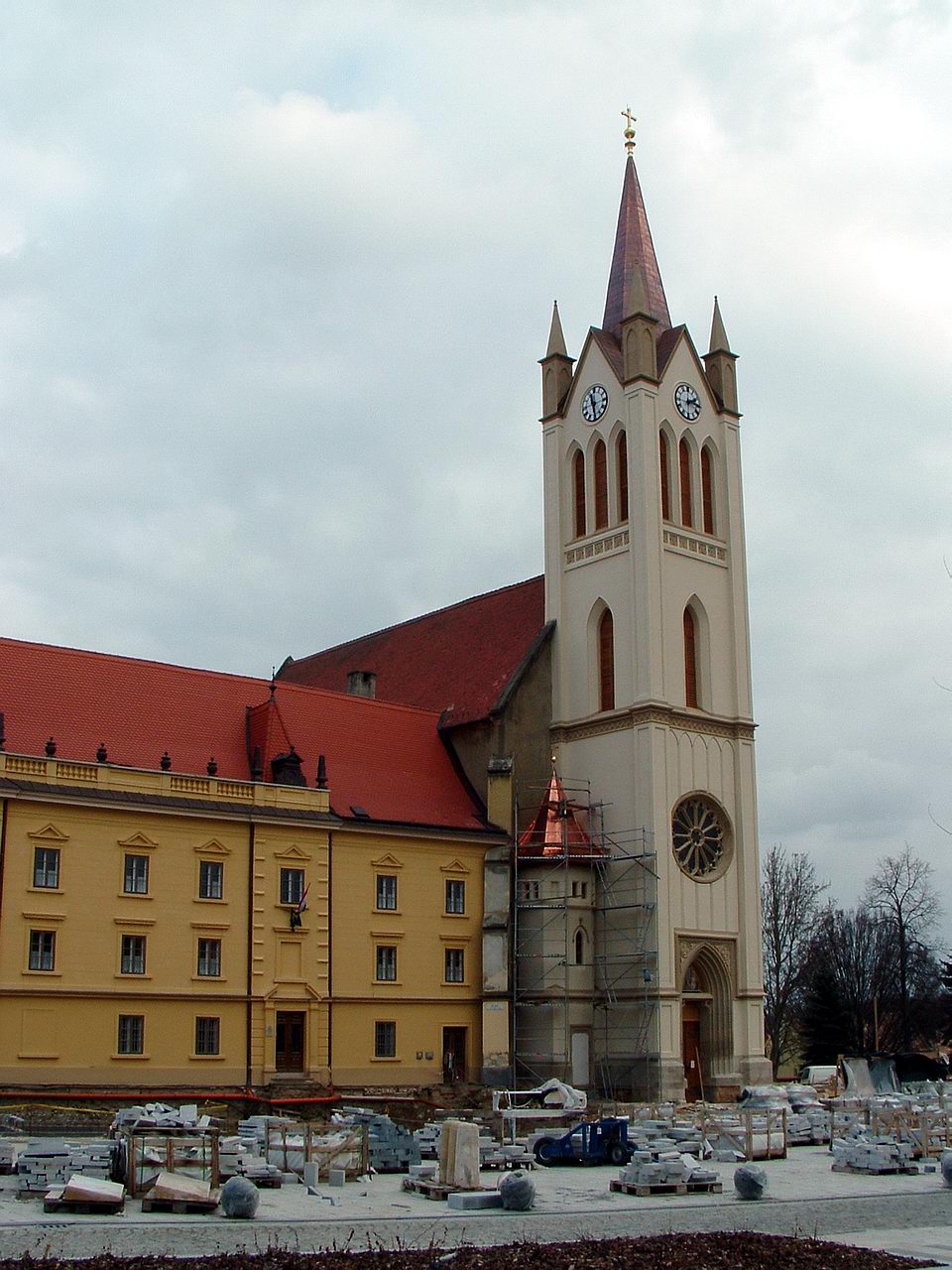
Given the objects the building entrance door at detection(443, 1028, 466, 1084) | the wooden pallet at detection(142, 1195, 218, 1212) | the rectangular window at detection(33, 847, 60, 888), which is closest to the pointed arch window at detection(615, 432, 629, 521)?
the building entrance door at detection(443, 1028, 466, 1084)

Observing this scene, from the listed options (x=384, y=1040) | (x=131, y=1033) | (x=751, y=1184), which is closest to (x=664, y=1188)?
(x=751, y=1184)

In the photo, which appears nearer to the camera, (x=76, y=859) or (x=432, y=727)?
(x=76, y=859)

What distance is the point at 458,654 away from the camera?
184 ft

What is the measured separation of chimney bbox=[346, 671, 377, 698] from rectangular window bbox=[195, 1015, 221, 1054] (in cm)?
1884

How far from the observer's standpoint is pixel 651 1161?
84.7ft

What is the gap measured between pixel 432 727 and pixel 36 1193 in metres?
30.3

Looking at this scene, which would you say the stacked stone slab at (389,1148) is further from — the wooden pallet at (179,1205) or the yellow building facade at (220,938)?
the yellow building facade at (220,938)

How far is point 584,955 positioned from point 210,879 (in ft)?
41.3

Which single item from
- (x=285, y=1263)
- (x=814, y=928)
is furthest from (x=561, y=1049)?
(x=814, y=928)

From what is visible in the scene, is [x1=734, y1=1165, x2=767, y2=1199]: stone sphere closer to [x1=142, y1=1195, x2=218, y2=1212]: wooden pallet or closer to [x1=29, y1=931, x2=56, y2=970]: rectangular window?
[x1=142, y1=1195, x2=218, y2=1212]: wooden pallet

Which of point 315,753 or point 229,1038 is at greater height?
point 315,753

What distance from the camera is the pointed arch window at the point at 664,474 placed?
2020 inches

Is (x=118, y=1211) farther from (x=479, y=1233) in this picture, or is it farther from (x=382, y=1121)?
(x=382, y=1121)

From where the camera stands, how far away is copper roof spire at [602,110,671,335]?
5519cm
